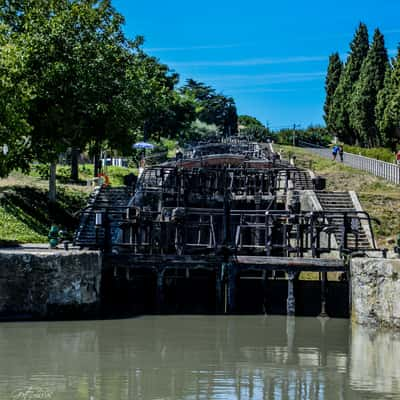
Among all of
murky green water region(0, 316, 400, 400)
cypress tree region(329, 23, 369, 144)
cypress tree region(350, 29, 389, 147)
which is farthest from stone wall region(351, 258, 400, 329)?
cypress tree region(329, 23, 369, 144)

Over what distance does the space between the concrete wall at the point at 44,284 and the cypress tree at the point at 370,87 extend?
4765 centimetres

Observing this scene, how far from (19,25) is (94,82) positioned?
4.18m

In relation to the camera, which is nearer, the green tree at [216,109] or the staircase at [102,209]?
the staircase at [102,209]

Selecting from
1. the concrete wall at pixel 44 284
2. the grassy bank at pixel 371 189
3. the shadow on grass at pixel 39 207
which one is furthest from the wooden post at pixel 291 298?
the shadow on grass at pixel 39 207

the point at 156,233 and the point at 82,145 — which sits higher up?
the point at 82,145

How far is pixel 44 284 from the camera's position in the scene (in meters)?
27.0

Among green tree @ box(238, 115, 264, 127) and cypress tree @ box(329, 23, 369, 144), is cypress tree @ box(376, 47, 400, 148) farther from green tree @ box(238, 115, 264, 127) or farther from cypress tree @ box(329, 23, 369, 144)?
green tree @ box(238, 115, 264, 127)

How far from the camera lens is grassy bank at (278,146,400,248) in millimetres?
38219

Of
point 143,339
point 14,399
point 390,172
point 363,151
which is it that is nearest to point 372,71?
point 363,151

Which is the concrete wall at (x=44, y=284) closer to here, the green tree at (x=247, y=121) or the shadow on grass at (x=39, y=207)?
the shadow on grass at (x=39, y=207)

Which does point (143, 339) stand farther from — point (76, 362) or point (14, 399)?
point (14, 399)

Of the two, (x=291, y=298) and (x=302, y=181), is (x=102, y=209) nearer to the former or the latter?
(x=291, y=298)

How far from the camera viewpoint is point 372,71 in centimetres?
7144

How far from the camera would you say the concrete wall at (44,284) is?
26.8 metres
